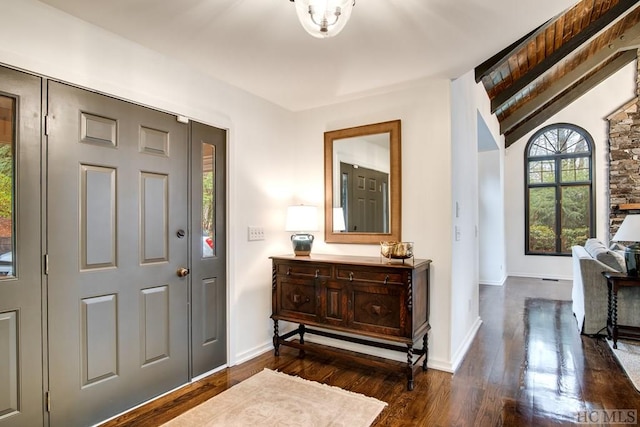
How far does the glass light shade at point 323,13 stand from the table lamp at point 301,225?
188cm

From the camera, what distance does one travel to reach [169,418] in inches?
83.5

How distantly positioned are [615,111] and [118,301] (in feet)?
29.3

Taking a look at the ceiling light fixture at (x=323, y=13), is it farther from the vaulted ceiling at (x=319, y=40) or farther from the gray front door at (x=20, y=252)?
the gray front door at (x=20, y=252)

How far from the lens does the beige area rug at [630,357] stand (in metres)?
2.68

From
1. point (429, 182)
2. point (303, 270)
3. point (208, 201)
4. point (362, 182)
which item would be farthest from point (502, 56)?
point (208, 201)

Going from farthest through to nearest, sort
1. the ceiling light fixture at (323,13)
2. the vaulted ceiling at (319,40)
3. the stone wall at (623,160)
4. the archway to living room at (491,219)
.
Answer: the archway to living room at (491,219)
the stone wall at (623,160)
the vaulted ceiling at (319,40)
the ceiling light fixture at (323,13)

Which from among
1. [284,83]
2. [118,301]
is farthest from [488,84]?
[118,301]

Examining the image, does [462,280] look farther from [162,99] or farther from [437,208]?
[162,99]

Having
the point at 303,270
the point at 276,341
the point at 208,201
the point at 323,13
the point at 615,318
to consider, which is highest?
the point at 323,13

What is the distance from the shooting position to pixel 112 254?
214cm

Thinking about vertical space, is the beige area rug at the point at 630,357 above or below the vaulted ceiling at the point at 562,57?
below

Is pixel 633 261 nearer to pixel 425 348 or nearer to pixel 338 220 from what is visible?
pixel 425 348

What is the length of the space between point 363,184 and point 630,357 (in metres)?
2.80

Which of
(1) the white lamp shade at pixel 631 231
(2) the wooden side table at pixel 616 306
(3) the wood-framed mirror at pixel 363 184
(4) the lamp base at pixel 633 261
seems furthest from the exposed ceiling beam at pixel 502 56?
(2) the wooden side table at pixel 616 306
